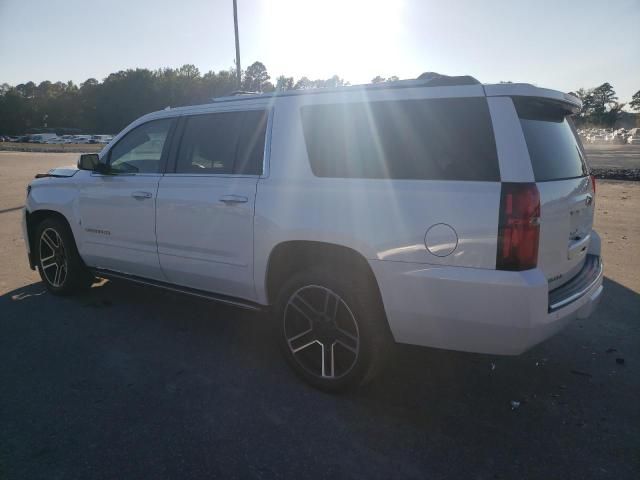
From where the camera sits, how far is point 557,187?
2.84m

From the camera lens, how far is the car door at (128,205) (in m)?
4.29

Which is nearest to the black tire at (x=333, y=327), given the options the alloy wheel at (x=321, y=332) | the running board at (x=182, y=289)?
the alloy wheel at (x=321, y=332)

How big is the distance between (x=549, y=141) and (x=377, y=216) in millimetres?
1179

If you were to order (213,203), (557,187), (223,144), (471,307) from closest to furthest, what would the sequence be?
(471,307), (557,187), (213,203), (223,144)

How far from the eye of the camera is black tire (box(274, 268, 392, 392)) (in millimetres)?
3096

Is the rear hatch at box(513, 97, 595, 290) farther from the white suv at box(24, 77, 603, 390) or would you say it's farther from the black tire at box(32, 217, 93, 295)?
the black tire at box(32, 217, 93, 295)

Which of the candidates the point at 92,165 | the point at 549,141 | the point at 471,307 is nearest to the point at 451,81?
the point at 549,141

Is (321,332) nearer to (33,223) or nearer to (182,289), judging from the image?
(182,289)

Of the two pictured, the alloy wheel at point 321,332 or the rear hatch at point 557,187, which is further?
the alloy wheel at point 321,332

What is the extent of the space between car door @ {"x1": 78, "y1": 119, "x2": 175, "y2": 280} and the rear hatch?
2.98m

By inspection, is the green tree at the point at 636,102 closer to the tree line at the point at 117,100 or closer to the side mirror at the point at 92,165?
the tree line at the point at 117,100

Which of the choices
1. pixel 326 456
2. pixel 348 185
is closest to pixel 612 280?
pixel 348 185

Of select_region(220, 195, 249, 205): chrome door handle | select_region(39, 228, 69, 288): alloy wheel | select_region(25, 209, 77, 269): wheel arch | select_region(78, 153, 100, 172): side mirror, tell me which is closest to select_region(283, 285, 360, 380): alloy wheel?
select_region(220, 195, 249, 205): chrome door handle

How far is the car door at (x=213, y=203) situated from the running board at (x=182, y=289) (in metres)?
0.05
